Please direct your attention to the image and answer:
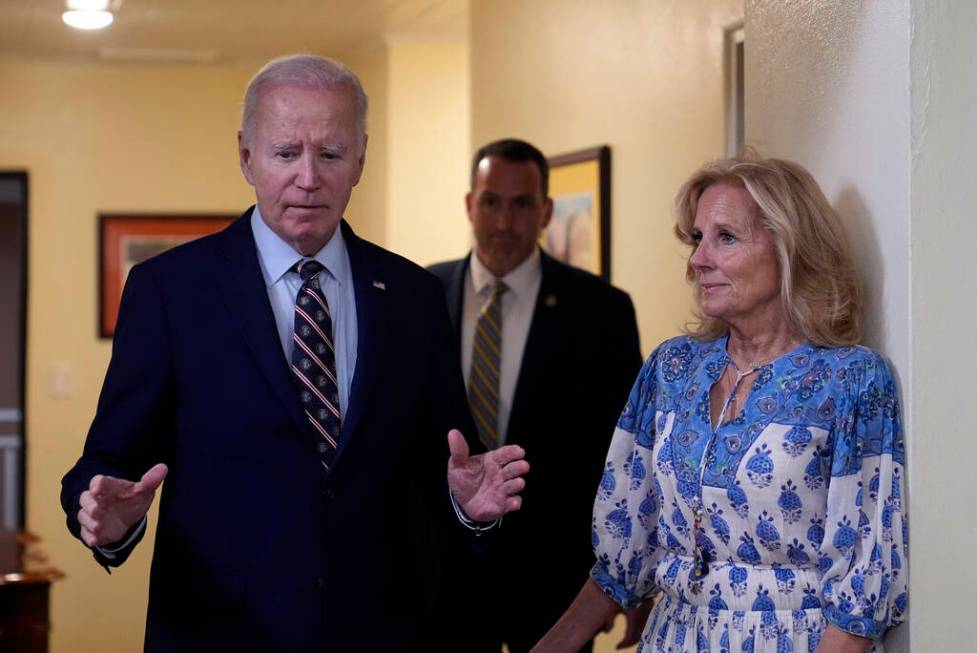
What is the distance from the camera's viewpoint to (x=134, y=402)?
200 centimetres

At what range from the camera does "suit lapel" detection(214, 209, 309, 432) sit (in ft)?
6.63

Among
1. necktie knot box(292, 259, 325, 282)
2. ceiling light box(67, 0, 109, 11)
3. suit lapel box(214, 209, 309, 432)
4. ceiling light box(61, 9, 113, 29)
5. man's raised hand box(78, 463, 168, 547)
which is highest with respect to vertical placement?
ceiling light box(67, 0, 109, 11)

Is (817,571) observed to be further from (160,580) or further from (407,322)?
(160,580)

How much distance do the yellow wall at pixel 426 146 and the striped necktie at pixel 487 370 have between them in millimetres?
3558

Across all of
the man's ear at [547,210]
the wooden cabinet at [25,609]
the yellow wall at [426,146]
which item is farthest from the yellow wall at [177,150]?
the wooden cabinet at [25,609]

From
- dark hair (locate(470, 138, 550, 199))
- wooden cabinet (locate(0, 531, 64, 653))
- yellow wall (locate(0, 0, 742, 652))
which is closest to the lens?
dark hair (locate(470, 138, 550, 199))

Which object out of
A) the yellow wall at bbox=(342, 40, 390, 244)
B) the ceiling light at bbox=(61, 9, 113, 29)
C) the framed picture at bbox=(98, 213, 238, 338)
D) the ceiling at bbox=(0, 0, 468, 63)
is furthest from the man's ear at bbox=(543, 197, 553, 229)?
the framed picture at bbox=(98, 213, 238, 338)

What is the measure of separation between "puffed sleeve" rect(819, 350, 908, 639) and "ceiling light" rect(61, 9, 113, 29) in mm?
4929

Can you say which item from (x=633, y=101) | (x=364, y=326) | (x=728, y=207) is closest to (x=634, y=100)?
(x=633, y=101)

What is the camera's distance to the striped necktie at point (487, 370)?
3.33 metres

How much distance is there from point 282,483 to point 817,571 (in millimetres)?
795

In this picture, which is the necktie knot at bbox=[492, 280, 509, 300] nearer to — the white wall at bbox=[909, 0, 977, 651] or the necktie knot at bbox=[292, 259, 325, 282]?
the necktie knot at bbox=[292, 259, 325, 282]

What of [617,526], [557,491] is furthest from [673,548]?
[557,491]

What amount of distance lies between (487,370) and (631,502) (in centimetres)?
110
